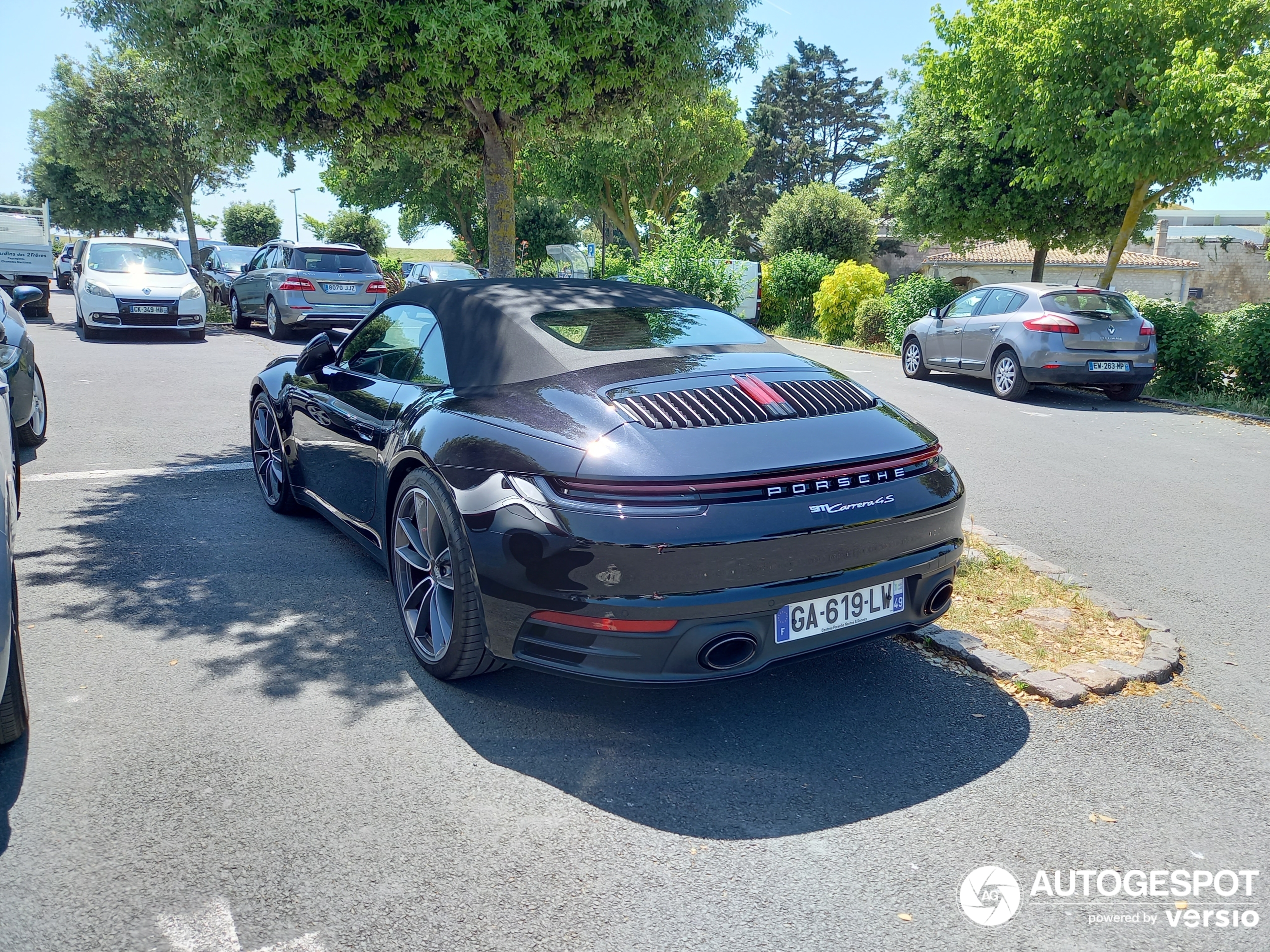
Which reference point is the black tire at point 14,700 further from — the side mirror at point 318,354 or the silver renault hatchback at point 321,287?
the silver renault hatchback at point 321,287

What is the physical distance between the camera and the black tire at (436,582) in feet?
11.1

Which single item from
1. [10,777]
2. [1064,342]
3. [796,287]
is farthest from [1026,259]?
[10,777]

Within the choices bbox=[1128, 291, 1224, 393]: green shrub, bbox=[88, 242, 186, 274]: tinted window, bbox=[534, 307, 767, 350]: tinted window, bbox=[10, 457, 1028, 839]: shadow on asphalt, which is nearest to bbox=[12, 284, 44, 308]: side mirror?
bbox=[10, 457, 1028, 839]: shadow on asphalt

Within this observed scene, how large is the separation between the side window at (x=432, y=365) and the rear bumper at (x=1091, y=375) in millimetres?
10208

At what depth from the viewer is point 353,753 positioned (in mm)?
3191

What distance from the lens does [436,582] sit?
366 cm

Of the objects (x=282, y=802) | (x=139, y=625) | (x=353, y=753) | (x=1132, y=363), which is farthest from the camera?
(x=1132, y=363)

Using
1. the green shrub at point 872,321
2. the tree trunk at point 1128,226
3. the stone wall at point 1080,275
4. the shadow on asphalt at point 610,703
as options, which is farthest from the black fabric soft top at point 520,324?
the stone wall at point 1080,275

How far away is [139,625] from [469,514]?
6.36 feet

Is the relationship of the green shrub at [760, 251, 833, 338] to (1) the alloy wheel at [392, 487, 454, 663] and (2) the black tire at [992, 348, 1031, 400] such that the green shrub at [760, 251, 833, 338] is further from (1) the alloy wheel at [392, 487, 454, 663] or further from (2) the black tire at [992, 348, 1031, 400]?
(1) the alloy wheel at [392, 487, 454, 663]

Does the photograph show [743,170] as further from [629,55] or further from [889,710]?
[889,710]

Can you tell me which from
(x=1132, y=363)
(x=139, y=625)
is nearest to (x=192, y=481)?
(x=139, y=625)

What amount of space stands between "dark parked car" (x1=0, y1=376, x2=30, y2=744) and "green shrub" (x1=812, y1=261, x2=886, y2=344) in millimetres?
19708

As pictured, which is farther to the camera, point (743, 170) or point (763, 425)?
point (743, 170)
